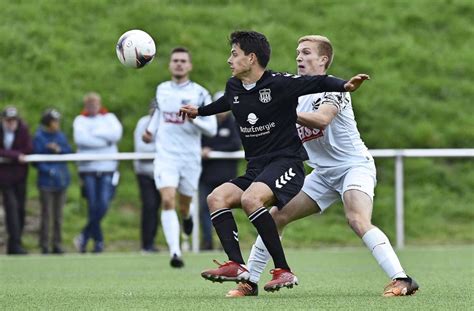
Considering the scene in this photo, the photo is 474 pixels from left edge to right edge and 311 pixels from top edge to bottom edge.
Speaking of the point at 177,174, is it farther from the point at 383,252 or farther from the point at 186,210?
the point at 383,252

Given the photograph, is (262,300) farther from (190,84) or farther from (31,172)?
(31,172)

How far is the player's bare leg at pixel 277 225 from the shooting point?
9125mm

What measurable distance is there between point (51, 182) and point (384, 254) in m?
9.70

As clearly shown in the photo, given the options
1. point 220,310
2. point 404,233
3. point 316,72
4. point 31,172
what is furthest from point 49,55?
point 220,310

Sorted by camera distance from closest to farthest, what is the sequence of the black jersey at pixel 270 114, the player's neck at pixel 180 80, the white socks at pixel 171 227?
the black jersey at pixel 270 114, the white socks at pixel 171 227, the player's neck at pixel 180 80

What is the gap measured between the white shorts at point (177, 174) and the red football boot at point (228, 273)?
198 inches

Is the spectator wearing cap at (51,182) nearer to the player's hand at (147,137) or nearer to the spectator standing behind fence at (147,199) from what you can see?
the spectator standing behind fence at (147,199)

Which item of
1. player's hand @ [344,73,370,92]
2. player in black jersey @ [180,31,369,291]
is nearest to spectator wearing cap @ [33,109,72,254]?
player in black jersey @ [180,31,369,291]

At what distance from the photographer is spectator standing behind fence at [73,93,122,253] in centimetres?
1756

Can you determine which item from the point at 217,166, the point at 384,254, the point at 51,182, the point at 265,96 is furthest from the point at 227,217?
the point at 51,182

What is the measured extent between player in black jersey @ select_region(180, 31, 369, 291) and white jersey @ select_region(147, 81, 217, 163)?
4543 mm

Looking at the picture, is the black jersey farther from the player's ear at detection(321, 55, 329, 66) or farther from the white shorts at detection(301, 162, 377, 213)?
the player's ear at detection(321, 55, 329, 66)

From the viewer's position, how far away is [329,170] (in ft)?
30.6

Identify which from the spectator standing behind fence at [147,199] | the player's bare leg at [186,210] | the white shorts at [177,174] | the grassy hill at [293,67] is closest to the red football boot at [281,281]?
the white shorts at [177,174]
